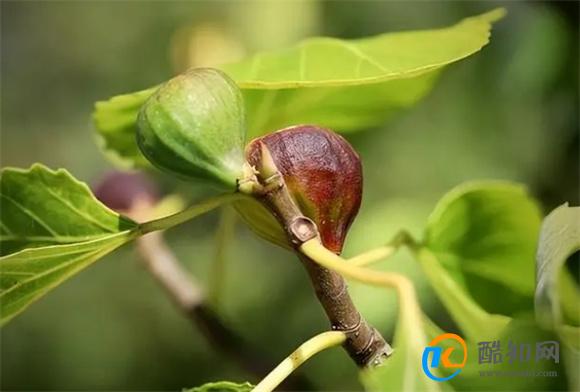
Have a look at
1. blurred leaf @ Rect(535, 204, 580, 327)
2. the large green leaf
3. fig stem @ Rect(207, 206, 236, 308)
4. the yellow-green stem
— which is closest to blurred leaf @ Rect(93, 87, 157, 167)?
the large green leaf

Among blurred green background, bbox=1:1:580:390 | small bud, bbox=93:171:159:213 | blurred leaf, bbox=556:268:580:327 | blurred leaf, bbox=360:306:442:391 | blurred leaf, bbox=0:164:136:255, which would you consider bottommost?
blurred leaf, bbox=360:306:442:391

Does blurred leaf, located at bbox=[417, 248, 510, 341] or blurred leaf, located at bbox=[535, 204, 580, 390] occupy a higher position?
blurred leaf, located at bbox=[417, 248, 510, 341]

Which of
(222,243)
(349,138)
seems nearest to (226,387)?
(222,243)

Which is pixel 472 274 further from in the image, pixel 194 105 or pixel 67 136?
pixel 67 136

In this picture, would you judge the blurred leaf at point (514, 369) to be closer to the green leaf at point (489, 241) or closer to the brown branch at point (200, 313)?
the green leaf at point (489, 241)

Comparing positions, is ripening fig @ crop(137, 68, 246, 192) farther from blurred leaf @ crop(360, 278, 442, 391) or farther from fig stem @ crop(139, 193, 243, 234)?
blurred leaf @ crop(360, 278, 442, 391)

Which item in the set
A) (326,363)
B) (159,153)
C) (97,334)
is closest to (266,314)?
(326,363)

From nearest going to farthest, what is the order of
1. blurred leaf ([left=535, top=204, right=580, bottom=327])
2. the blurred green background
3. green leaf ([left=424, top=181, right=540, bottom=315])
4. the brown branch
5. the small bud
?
→ blurred leaf ([left=535, top=204, right=580, bottom=327]), green leaf ([left=424, top=181, right=540, bottom=315]), the brown branch, the small bud, the blurred green background

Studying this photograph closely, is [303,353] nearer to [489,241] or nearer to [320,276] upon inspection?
[320,276]

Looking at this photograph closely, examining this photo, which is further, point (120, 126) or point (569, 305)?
point (120, 126)
